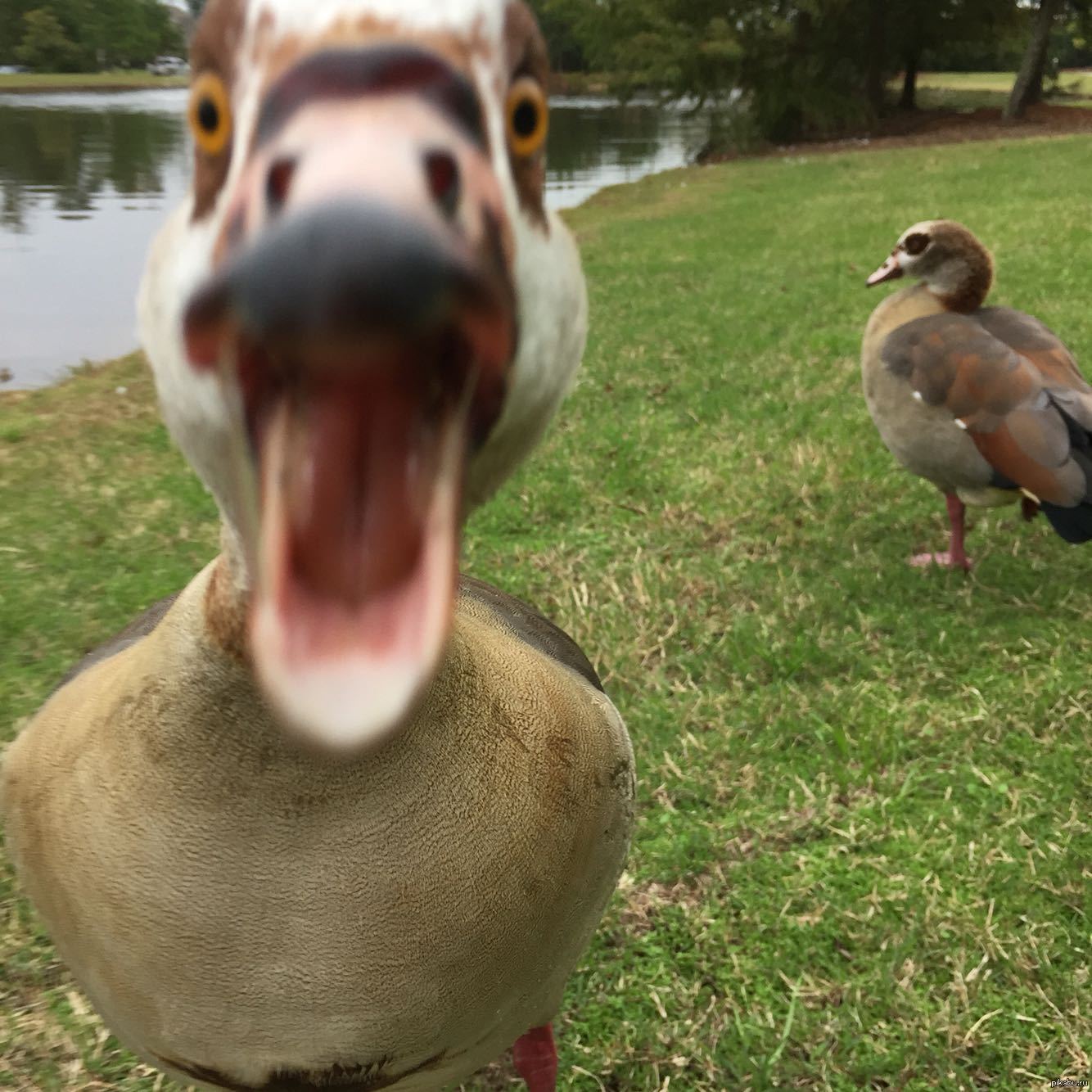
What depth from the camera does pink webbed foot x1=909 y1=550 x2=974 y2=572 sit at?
339 centimetres

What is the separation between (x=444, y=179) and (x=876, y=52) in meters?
23.5

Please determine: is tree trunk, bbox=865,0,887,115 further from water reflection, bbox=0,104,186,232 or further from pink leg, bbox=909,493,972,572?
pink leg, bbox=909,493,972,572

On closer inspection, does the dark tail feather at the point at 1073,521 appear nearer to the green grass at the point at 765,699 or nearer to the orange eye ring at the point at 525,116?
the green grass at the point at 765,699

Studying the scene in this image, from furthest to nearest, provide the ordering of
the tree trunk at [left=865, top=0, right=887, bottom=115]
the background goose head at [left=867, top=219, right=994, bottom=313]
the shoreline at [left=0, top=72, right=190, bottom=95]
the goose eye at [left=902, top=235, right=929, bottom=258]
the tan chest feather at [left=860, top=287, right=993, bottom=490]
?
the shoreline at [left=0, top=72, right=190, bottom=95] → the tree trunk at [left=865, top=0, right=887, bottom=115] → the goose eye at [left=902, top=235, right=929, bottom=258] → the background goose head at [left=867, top=219, right=994, bottom=313] → the tan chest feather at [left=860, top=287, right=993, bottom=490]

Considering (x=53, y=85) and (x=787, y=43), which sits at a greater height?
(x=787, y=43)

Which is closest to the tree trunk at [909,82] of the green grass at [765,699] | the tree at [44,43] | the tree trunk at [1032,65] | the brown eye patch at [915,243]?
the tree trunk at [1032,65]

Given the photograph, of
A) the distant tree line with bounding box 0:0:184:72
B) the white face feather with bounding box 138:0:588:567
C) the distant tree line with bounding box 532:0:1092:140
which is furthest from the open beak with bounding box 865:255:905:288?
the distant tree line with bounding box 532:0:1092:140

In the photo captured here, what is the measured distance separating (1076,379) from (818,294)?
3.99m

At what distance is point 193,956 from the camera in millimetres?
1089

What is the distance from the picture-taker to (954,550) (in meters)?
3.39

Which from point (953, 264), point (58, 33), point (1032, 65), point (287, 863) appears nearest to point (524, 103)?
point (287, 863)

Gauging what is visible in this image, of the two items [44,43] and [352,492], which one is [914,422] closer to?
[352,492]

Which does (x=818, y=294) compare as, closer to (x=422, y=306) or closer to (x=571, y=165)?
(x=422, y=306)

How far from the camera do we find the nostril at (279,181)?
1.99ft
